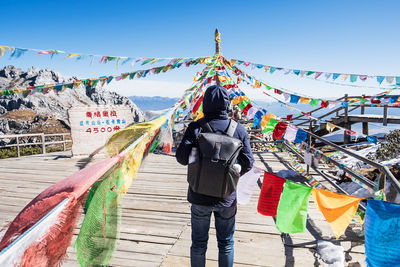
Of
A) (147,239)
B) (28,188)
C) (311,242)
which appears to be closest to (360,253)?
(311,242)

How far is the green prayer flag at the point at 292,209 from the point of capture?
2.79 m

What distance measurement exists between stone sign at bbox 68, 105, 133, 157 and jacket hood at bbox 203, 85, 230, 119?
23.6 ft

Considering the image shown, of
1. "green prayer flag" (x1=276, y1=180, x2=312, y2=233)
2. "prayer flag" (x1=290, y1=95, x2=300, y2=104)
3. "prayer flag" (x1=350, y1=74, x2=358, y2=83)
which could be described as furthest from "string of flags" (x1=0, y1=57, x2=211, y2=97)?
"green prayer flag" (x1=276, y1=180, x2=312, y2=233)

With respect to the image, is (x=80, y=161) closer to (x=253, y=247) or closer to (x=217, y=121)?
(x=253, y=247)

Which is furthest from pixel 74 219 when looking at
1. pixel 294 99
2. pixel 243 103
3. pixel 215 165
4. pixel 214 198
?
pixel 294 99

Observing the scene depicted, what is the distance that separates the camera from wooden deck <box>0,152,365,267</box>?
302 centimetres

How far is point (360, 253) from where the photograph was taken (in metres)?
3.10

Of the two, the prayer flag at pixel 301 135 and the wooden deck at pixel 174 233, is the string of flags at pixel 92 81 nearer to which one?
the wooden deck at pixel 174 233

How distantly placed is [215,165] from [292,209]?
4.43 ft

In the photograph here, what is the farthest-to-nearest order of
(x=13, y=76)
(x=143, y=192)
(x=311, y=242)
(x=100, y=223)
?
(x=13, y=76) < (x=143, y=192) < (x=311, y=242) < (x=100, y=223)

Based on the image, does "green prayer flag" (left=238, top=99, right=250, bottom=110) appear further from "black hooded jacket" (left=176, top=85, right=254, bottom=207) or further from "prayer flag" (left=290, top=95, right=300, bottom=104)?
"black hooded jacket" (left=176, top=85, right=254, bottom=207)

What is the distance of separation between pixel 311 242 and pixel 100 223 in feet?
9.83

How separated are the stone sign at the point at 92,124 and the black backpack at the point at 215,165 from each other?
23.9ft

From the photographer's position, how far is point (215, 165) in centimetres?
202
